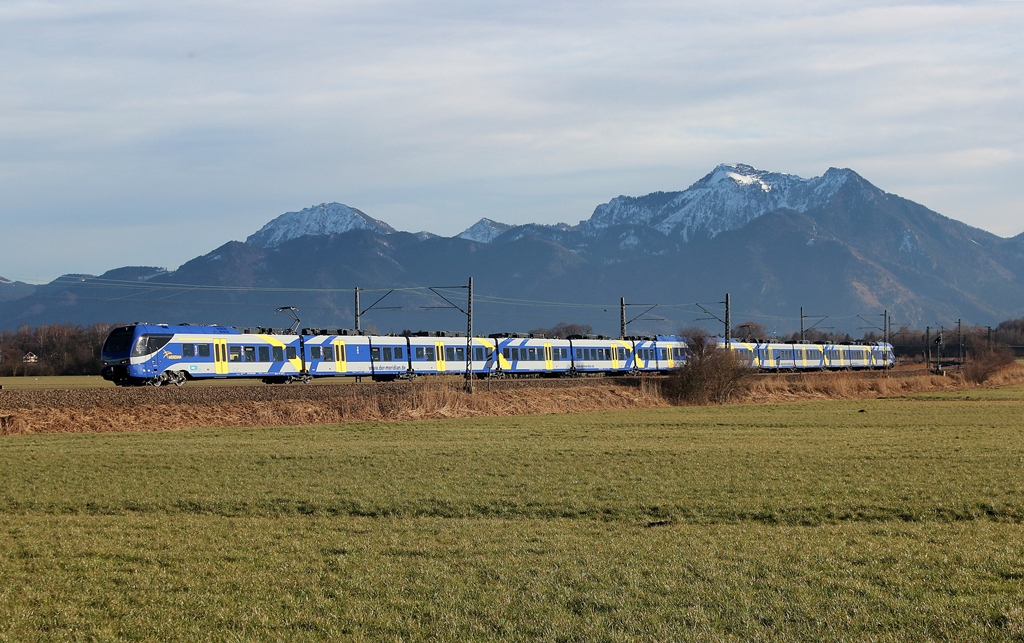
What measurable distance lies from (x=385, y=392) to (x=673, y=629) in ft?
122

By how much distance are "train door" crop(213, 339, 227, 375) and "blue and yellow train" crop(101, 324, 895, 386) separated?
0.17 ft

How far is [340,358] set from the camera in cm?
5738

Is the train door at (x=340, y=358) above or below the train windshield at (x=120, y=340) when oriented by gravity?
below

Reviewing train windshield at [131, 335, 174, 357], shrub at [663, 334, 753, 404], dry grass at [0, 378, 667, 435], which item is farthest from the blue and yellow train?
dry grass at [0, 378, 667, 435]

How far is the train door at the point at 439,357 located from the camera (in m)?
64.2

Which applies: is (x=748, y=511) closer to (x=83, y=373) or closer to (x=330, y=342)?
(x=330, y=342)

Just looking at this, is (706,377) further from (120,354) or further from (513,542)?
(513,542)

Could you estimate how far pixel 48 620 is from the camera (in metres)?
10.5

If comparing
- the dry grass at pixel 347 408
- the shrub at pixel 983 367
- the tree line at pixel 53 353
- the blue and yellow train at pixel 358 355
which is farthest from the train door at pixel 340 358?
the shrub at pixel 983 367

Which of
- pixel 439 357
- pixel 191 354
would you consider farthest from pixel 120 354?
pixel 439 357

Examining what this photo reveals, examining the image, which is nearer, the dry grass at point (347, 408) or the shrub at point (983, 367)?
the dry grass at point (347, 408)

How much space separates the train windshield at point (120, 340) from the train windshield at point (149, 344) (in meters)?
0.45

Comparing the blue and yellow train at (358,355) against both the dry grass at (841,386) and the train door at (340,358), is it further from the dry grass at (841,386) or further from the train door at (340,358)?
the dry grass at (841,386)

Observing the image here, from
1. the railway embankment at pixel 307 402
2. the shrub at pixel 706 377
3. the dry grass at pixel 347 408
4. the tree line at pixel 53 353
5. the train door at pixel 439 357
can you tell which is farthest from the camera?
the tree line at pixel 53 353
